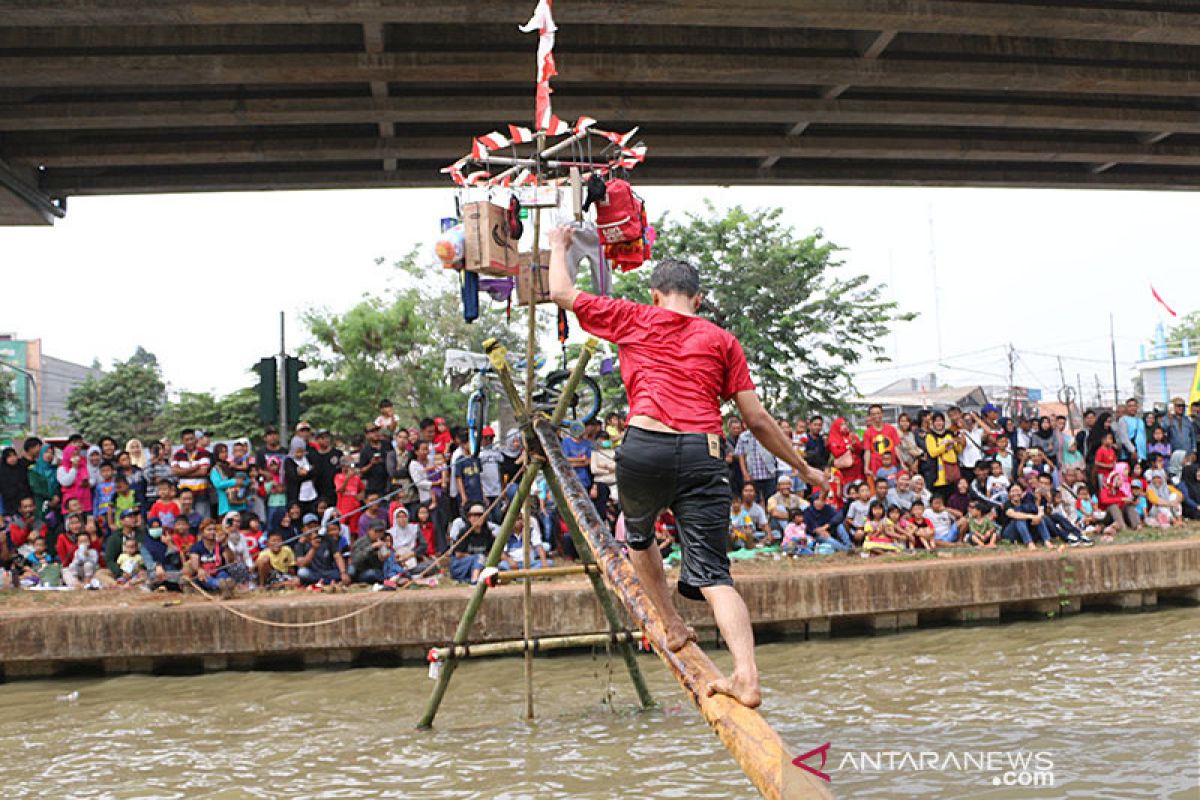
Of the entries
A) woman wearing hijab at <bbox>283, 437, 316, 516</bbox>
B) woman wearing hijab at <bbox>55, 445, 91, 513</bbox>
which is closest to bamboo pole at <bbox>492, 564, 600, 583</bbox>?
woman wearing hijab at <bbox>283, 437, 316, 516</bbox>

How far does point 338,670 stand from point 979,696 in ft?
18.7

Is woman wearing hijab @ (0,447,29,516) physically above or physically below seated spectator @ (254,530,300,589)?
above

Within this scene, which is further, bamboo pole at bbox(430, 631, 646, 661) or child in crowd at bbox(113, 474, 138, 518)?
child in crowd at bbox(113, 474, 138, 518)

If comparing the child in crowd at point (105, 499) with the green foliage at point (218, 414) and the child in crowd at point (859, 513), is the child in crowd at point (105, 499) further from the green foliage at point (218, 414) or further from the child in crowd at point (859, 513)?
the green foliage at point (218, 414)

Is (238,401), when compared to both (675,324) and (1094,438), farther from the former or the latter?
(675,324)

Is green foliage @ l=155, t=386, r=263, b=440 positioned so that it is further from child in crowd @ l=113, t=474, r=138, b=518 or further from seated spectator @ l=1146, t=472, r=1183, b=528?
seated spectator @ l=1146, t=472, r=1183, b=528

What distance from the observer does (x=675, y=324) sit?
4.40 meters

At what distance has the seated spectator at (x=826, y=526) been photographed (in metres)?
12.1

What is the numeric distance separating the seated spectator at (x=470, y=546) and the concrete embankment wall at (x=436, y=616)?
3.09 feet

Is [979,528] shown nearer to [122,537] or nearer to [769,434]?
[769,434]

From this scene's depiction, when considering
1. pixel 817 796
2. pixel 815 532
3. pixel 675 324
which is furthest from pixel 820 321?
pixel 817 796

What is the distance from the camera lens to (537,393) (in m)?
7.35

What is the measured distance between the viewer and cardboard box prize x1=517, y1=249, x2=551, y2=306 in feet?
21.5

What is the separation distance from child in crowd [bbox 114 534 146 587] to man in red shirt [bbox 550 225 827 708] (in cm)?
837
